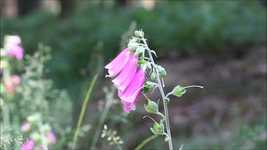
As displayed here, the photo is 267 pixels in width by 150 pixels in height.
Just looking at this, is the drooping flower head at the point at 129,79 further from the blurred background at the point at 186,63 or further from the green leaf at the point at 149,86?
the blurred background at the point at 186,63

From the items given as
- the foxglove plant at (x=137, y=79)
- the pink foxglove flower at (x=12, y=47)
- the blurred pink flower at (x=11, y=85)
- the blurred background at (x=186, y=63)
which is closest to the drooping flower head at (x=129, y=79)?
the foxglove plant at (x=137, y=79)

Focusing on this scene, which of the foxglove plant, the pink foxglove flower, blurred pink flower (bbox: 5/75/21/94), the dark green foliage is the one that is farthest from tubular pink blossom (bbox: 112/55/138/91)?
the dark green foliage

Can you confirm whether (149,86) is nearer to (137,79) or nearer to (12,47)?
(137,79)

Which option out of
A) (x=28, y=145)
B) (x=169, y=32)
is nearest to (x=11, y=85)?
(x=28, y=145)

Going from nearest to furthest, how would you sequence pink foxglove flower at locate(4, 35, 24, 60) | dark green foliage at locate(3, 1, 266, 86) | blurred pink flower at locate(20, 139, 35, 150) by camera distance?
blurred pink flower at locate(20, 139, 35, 150), pink foxglove flower at locate(4, 35, 24, 60), dark green foliage at locate(3, 1, 266, 86)

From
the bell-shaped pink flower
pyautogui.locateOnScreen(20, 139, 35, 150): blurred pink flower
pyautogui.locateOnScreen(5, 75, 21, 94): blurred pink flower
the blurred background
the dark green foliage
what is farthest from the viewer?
the dark green foliage

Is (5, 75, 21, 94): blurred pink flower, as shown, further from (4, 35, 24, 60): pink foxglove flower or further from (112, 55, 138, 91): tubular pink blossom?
(112, 55, 138, 91): tubular pink blossom

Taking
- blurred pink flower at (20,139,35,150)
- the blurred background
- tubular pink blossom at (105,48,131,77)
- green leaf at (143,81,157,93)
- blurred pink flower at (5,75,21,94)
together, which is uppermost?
the blurred background
